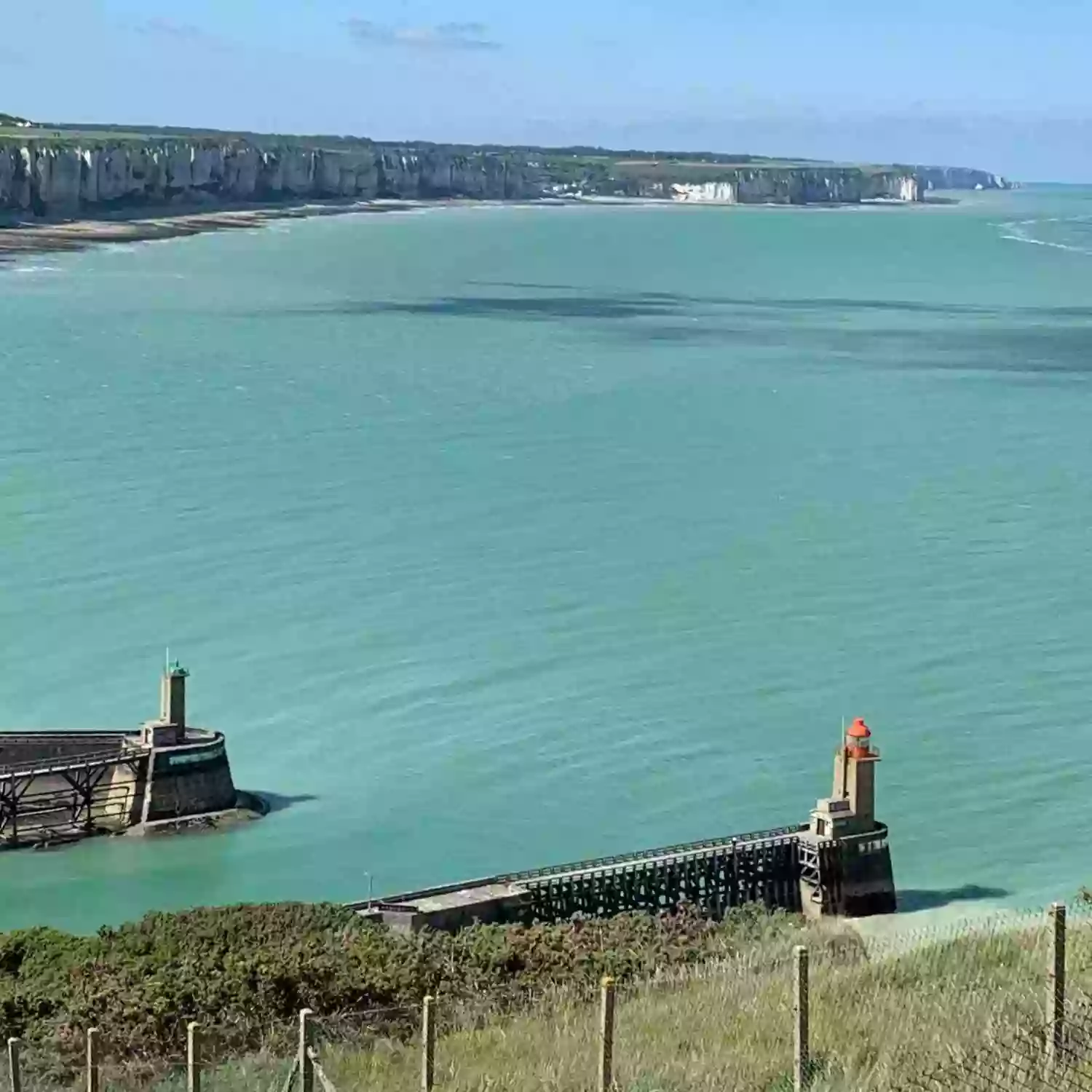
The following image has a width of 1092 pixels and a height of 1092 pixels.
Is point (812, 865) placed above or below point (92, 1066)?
below

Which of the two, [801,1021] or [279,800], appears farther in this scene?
[279,800]

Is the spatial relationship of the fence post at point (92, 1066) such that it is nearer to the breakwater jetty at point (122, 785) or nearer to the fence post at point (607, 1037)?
the fence post at point (607, 1037)

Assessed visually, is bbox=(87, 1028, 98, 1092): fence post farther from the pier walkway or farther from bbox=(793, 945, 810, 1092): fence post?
the pier walkway

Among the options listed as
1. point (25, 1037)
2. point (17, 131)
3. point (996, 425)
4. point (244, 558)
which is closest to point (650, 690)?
point (244, 558)

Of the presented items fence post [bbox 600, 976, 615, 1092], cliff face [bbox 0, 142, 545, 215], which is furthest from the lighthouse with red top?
cliff face [bbox 0, 142, 545, 215]

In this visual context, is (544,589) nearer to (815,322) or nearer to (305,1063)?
(305,1063)

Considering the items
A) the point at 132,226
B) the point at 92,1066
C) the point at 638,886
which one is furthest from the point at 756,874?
the point at 132,226
